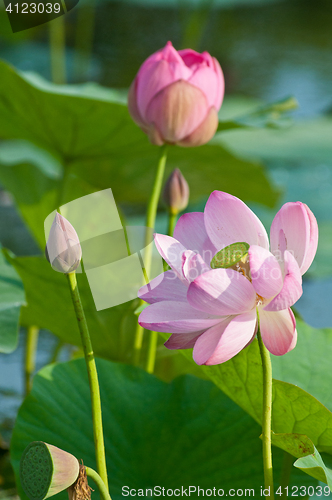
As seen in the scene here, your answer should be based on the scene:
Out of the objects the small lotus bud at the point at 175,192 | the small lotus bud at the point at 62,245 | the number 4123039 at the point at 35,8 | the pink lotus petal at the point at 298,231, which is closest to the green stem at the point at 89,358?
the small lotus bud at the point at 62,245

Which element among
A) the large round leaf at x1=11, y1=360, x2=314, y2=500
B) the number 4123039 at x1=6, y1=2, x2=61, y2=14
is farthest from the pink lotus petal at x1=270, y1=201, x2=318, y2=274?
the number 4123039 at x1=6, y1=2, x2=61, y2=14

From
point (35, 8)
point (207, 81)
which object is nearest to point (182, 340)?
point (207, 81)

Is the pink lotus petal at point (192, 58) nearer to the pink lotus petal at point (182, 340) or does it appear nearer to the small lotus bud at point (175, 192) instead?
the small lotus bud at point (175, 192)

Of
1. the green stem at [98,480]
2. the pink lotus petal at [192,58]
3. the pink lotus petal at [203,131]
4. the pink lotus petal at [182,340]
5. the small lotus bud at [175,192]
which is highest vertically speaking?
the pink lotus petal at [192,58]

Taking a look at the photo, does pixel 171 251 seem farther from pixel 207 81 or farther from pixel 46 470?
pixel 207 81

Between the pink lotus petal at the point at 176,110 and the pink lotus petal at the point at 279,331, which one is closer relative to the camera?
the pink lotus petal at the point at 279,331

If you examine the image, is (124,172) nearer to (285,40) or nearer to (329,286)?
(329,286)
